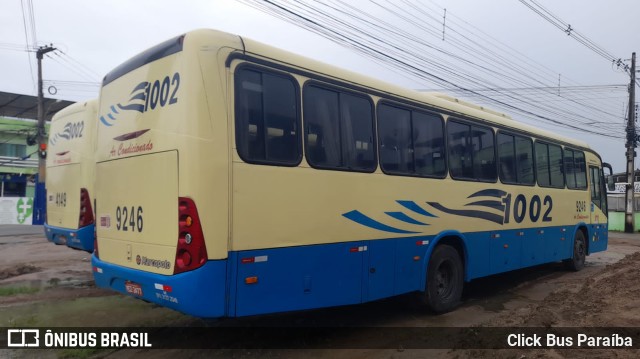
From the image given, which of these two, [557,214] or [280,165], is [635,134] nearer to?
[557,214]

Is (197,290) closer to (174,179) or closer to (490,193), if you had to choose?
(174,179)

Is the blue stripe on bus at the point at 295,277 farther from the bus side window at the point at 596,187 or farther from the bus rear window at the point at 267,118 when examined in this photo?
the bus side window at the point at 596,187

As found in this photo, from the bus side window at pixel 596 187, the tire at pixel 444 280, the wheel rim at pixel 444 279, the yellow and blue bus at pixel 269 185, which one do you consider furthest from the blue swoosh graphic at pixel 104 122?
the bus side window at pixel 596 187

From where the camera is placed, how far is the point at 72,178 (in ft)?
29.6

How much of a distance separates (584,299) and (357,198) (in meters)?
3.91

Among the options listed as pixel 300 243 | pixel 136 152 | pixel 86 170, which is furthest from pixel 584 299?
pixel 86 170

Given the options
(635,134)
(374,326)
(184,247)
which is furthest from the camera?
(635,134)

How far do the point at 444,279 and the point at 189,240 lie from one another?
4.36 meters

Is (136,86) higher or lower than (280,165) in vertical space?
higher

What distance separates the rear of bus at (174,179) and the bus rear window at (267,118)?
0.21m

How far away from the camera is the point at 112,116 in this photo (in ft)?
18.0

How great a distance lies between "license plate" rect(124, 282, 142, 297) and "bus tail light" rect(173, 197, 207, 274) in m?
0.71

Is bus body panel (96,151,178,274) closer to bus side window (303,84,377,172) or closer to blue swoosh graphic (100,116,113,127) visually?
blue swoosh graphic (100,116,113,127)

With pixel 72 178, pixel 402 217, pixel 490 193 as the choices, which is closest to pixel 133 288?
pixel 402 217
